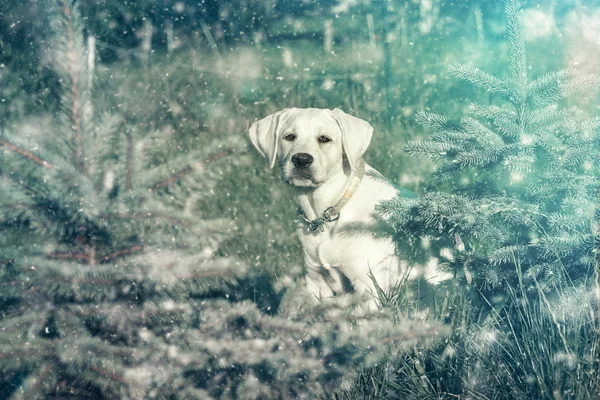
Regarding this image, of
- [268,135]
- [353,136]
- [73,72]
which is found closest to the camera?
[73,72]

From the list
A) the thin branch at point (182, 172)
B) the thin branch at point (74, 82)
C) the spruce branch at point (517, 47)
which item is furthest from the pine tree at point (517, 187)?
the thin branch at point (74, 82)

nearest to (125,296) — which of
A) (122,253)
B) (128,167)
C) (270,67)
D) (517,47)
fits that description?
(122,253)

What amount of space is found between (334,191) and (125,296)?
1.23 meters

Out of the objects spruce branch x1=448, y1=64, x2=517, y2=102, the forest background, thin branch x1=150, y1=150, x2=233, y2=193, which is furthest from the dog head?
thin branch x1=150, y1=150, x2=233, y2=193

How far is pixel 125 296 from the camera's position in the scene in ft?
3.91

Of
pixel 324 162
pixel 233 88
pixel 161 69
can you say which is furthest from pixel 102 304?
pixel 233 88

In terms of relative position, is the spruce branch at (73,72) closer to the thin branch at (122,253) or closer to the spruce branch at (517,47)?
the thin branch at (122,253)

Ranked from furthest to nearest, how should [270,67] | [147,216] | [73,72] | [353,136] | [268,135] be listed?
[270,67]
[268,135]
[353,136]
[147,216]
[73,72]

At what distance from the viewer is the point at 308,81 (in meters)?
3.19

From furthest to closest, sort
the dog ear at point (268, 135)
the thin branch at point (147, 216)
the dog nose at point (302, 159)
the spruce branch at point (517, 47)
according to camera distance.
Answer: the dog ear at point (268, 135) → the dog nose at point (302, 159) → the spruce branch at point (517, 47) → the thin branch at point (147, 216)

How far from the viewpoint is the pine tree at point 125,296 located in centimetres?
108

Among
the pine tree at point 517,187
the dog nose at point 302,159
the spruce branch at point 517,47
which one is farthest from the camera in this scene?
the dog nose at point 302,159

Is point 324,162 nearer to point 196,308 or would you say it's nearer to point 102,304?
point 196,308

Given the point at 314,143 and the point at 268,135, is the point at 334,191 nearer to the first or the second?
the point at 314,143
